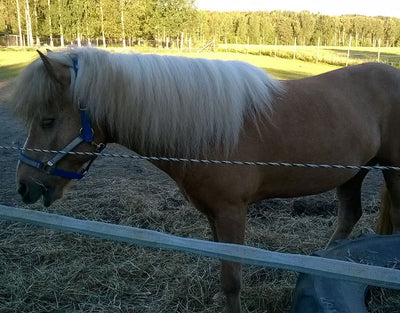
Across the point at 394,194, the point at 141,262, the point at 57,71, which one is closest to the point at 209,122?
the point at 57,71

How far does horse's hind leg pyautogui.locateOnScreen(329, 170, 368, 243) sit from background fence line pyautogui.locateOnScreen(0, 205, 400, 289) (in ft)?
6.87

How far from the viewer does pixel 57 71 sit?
1.89 metres

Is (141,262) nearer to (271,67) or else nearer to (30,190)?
(30,190)

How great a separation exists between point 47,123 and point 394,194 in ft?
7.57

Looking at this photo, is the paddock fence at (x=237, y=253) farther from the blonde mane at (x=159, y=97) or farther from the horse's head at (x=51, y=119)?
the blonde mane at (x=159, y=97)

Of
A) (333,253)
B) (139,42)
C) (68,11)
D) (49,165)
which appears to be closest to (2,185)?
(49,165)

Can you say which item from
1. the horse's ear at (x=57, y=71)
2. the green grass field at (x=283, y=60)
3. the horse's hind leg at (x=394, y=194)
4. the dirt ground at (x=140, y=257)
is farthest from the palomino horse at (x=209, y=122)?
the green grass field at (x=283, y=60)

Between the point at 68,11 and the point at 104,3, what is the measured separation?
3502 mm

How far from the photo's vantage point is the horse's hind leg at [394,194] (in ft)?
8.81

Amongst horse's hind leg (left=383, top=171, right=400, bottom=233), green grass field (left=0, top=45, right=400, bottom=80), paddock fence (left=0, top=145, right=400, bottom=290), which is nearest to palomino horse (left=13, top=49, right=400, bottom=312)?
horse's hind leg (left=383, top=171, right=400, bottom=233)

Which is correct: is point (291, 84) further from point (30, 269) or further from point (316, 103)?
point (30, 269)

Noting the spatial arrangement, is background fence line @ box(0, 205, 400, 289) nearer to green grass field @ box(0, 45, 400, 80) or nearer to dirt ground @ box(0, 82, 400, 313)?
dirt ground @ box(0, 82, 400, 313)

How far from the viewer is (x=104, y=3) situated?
3512 cm

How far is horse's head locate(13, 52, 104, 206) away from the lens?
6.20 ft
